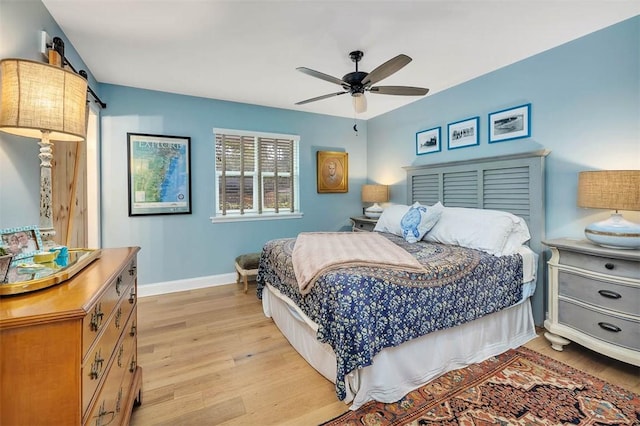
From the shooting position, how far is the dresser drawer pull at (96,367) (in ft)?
3.00

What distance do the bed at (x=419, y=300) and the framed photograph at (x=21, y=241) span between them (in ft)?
4.35

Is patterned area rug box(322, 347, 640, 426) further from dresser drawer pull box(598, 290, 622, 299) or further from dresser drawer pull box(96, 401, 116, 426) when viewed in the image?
dresser drawer pull box(96, 401, 116, 426)

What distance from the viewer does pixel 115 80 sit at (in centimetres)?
319

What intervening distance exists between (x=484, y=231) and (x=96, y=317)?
8.81 ft

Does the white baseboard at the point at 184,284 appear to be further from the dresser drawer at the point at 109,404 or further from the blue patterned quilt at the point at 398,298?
the dresser drawer at the point at 109,404

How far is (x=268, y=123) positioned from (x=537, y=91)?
124 inches

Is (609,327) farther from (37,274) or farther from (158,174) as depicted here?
(158,174)

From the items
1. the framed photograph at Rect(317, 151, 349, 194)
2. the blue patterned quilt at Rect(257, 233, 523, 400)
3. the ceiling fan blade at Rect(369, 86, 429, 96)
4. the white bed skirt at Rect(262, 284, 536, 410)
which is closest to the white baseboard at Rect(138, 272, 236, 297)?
the white bed skirt at Rect(262, 284, 536, 410)

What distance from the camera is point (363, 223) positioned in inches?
176

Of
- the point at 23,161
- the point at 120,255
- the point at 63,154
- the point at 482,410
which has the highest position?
the point at 63,154

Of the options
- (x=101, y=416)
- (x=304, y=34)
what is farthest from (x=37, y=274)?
(x=304, y=34)

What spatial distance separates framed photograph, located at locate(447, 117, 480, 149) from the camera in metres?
3.25

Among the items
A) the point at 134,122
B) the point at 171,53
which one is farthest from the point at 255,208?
the point at 171,53

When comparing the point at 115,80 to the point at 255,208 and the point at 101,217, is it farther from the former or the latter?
the point at 255,208
